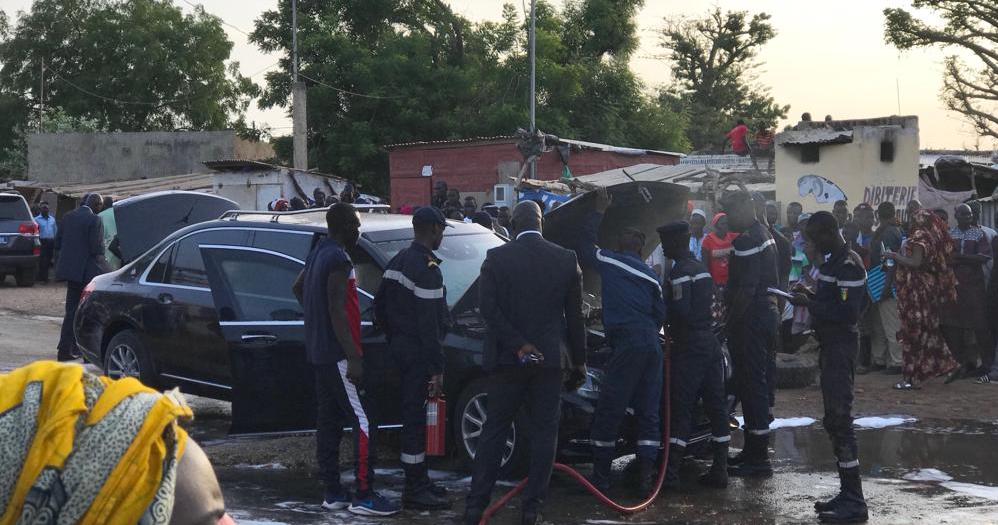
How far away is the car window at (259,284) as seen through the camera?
8.17 meters

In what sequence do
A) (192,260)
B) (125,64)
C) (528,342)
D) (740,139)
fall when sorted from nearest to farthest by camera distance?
(528,342) → (192,260) → (740,139) → (125,64)

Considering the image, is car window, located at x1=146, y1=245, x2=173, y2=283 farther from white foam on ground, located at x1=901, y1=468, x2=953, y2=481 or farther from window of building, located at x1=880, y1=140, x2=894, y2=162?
window of building, located at x1=880, y1=140, x2=894, y2=162

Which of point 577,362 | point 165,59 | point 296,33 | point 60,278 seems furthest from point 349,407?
point 165,59

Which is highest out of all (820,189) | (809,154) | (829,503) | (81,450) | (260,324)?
(809,154)

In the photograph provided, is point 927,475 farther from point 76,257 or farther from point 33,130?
point 33,130

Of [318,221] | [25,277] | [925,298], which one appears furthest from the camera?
[25,277]

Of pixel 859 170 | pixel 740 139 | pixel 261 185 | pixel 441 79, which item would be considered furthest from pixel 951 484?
pixel 441 79

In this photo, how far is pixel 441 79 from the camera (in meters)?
38.2

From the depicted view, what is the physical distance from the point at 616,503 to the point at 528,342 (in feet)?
4.50

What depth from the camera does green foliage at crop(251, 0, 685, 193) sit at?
38.0 meters

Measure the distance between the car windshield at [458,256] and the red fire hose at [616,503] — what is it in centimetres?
147

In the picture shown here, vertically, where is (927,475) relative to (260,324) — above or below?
below

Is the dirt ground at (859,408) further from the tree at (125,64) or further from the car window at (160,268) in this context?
the tree at (125,64)

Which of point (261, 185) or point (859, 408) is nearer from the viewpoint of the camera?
point (859, 408)
